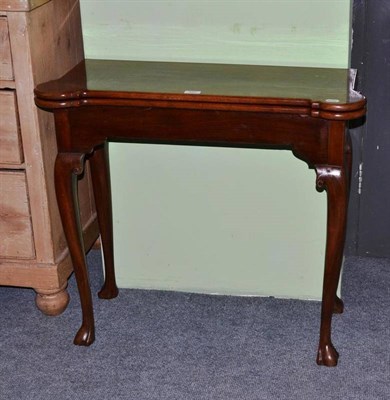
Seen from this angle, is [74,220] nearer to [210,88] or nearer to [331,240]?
[210,88]

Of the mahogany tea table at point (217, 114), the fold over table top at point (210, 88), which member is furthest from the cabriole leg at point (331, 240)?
the fold over table top at point (210, 88)

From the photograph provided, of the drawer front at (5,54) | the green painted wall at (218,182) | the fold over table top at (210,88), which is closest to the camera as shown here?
the fold over table top at (210,88)

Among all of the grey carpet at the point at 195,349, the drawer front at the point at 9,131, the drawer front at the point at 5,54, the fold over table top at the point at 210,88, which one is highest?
the drawer front at the point at 5,54

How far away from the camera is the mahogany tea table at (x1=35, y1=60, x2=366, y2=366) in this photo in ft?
6.08

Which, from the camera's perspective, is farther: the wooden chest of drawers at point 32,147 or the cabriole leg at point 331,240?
the wooden chest of drawers at point 32,147

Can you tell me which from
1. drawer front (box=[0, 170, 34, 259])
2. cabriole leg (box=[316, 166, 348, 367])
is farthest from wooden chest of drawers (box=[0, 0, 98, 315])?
cabriole leg (box=[316, 166, 348, 367])

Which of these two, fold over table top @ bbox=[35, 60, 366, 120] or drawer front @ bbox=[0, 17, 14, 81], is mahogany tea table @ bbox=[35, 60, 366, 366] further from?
drawer front @ bbox=[0, 17, 14, 81]

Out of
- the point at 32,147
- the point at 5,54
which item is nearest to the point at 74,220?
the point at 32,147

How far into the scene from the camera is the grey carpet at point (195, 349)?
203 cm

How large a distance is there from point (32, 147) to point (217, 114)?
0.51 m

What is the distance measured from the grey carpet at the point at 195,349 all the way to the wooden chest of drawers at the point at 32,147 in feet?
0.51

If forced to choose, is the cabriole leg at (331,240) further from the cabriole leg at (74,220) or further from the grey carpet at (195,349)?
the cabriole leg at (74,220)

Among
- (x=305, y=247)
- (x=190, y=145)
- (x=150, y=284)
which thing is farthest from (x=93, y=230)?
(x=305, y=247)

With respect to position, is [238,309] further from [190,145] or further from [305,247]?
[190,145]
